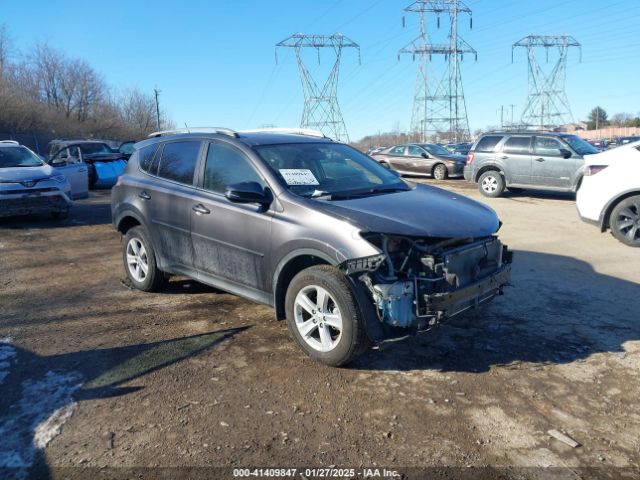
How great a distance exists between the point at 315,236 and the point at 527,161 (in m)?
11.5

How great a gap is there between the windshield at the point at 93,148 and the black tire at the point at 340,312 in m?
15.7

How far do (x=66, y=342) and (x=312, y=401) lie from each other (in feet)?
7.60

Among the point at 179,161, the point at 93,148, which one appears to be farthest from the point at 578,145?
the point at 93,148

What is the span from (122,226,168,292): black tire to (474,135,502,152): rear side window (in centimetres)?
1131

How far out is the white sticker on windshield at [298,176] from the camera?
436cm

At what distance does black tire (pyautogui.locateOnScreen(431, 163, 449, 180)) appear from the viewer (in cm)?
2034

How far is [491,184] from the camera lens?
1431 centimetres

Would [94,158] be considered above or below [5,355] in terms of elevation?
above

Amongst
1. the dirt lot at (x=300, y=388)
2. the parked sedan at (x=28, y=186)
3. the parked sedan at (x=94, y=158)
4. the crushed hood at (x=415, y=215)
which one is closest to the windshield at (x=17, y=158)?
the parked sedan at (x=28, y=186)

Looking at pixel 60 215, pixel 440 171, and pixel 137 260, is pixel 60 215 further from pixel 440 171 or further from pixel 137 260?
pixel 440 171

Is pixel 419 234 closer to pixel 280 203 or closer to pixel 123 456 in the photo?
pixel 280 203

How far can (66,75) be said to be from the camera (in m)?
55.8

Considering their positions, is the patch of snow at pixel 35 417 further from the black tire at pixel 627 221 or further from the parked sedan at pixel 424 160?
the parked sedan at pixel 424 160

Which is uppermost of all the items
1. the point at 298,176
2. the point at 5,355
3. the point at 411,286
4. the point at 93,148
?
the point at 93,148
